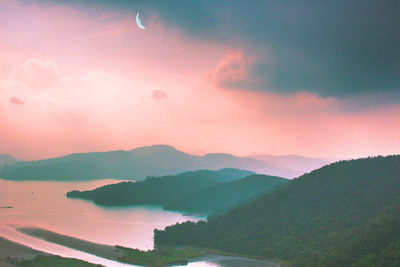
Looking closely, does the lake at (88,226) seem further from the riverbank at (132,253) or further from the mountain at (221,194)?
the mountain at (221,194)

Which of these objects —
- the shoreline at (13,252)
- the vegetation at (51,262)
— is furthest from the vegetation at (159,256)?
the shoreline at (13,252)

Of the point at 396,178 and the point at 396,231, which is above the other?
the point at 396,178

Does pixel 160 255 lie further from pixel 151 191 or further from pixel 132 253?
pixel 151 191

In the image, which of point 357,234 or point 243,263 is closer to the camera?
point 357,234

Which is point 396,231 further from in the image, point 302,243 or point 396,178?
point 396,178

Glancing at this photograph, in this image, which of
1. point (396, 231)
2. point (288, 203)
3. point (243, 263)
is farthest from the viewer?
point (288, 203)

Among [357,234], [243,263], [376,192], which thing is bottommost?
[243,263]

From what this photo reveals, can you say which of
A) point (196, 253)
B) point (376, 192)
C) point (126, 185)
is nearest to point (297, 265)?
point (196, 253)

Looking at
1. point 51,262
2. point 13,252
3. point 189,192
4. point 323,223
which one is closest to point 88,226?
point 13,252
